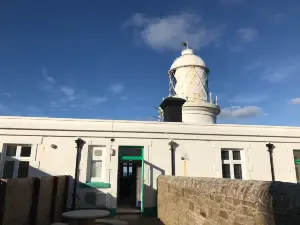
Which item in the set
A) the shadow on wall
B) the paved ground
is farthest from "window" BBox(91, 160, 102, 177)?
the paved ground

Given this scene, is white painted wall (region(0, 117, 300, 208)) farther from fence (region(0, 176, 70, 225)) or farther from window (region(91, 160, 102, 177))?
fence (region(0, 176, 70, 225))

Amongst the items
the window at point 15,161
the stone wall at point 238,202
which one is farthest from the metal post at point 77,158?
the stone wall at point 238,202

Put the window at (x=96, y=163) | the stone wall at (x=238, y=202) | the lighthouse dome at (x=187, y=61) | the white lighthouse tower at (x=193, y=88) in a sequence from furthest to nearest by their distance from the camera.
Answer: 1. the lighthouse dome at (x=187, y=61)
2. the white lighthouse tower at (x=193, y=88)
3. the window at (x=96, y=163)
4. the stone wall at (x=238, y=202)

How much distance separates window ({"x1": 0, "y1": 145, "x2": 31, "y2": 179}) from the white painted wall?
28 centimetres

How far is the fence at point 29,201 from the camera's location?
4371mm

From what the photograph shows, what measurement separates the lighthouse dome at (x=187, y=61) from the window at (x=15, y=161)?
13.8m

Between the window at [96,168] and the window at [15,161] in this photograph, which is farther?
the window at [96,168]

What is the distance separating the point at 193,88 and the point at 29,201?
15234mm

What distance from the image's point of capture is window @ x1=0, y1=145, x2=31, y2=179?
10.1m

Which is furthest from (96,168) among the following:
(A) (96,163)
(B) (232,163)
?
(B) (232,163)

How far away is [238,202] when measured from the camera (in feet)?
10.1

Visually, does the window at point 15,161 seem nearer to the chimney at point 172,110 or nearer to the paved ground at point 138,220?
the paved ground at point 138,220

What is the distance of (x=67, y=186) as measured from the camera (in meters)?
9.62

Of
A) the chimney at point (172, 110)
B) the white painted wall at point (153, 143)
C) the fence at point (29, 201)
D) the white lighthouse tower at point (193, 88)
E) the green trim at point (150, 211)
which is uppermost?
the white lighthouse tower at point (193, 88)
